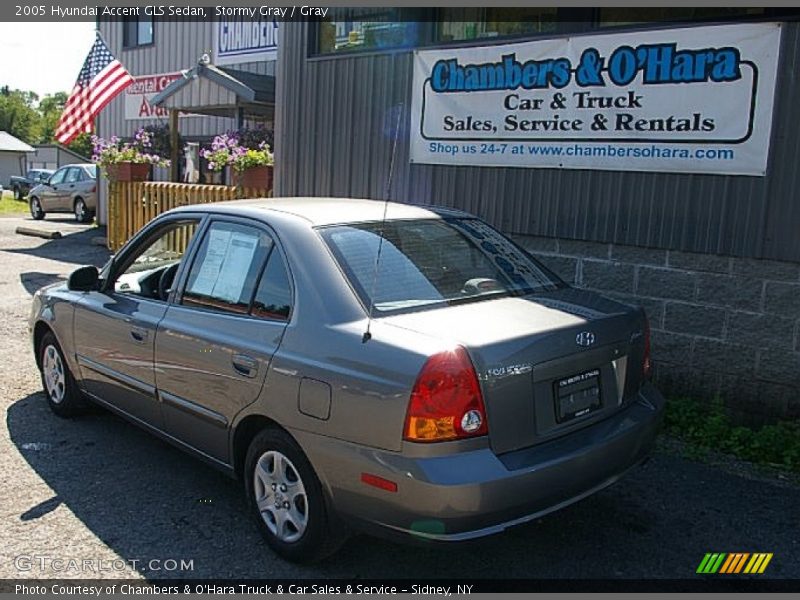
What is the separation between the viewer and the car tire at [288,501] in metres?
3.34

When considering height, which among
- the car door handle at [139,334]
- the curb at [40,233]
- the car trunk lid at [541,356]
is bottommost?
the curb at [40,233]

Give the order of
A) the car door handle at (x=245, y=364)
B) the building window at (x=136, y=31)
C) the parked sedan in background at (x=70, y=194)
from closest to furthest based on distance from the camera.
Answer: the car door handle at (x=245, y=364) < the building window at (x=136, y=31) < the parked sedan in background at (x=70, y=194)

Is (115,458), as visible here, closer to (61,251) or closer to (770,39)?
(770,39)

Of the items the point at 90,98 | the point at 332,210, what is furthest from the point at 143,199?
the point at 332,210

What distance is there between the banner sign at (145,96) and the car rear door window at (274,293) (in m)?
15.0

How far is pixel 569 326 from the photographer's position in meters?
3.39

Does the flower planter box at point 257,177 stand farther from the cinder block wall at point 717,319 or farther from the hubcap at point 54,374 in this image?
the cinder block wall at point 717,319

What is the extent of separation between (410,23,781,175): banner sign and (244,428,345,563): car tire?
3.81 metres

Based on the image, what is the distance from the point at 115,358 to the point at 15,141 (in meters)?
67.3

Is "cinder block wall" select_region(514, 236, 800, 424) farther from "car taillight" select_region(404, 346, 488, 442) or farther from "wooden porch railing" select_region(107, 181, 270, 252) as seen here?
"wooden porch railing" select_region(107, 181, 270, 252)

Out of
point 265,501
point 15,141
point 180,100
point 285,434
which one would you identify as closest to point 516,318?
point 285,434

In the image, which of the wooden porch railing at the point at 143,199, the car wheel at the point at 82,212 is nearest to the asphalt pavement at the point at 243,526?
the wooden porch railing at the point at 143,199

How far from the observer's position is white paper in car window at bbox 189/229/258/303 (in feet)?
12.8

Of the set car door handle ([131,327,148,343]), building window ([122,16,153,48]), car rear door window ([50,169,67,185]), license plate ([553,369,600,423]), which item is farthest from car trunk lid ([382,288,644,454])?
car rear door window ([50,169,67,185])
